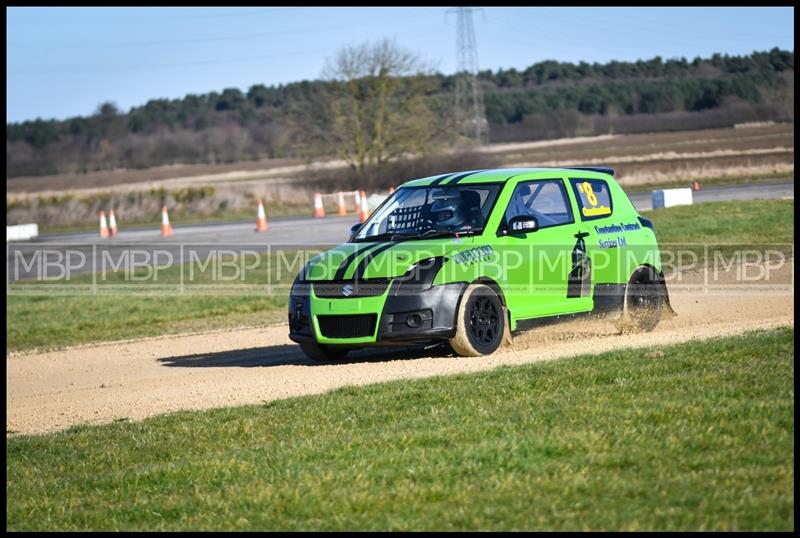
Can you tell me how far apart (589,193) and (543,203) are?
29.2 inches

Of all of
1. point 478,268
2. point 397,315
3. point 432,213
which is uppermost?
point 432,213

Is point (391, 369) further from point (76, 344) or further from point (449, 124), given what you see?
point (449, 124)

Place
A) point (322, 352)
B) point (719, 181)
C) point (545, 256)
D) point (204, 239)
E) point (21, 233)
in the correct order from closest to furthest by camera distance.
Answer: point (545, 256) → point (322, 352) → point (204, 239) → point (21, 233) → point (719, 181)

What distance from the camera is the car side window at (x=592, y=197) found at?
12.4 metres

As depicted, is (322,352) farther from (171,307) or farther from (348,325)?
(171,307)

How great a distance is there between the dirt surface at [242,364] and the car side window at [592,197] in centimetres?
109

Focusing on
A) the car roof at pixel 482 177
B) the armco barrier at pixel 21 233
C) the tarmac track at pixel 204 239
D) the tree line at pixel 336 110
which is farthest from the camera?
the tree line at pixel 336 110

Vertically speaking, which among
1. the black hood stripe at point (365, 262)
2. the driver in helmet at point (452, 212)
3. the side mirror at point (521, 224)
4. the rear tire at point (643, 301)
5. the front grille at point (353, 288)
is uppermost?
the driver in helmet at point (452, 212)

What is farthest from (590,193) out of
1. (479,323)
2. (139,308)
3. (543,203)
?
(139,308)

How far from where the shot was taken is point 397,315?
431 inches

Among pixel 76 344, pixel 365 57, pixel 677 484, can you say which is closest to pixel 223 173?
pixel 365 57

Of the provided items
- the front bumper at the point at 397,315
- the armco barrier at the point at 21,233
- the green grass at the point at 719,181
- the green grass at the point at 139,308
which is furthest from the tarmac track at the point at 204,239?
the front bumper at the point at 397,315

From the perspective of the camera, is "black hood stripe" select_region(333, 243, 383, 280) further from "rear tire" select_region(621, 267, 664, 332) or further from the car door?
"rear tire" select_region(621, 267, 664, 332)

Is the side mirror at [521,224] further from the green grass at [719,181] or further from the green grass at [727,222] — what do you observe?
the green grass at [719,181]
